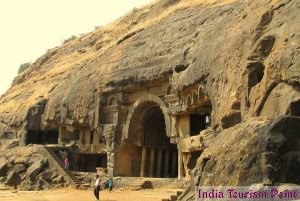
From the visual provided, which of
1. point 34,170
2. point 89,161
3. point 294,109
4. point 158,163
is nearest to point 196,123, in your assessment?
point 158,163

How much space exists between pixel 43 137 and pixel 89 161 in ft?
18.3

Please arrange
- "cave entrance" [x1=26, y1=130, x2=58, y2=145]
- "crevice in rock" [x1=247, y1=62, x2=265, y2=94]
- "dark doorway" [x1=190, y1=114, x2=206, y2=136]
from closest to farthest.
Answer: "crevice in rock" [x1=247, y1=62, x2=265, y2=94]
"dark doorway" [x1=190, y1=114, x2=206, y2=136]
"cave entrance" [x1=26, y1=130, x2=58, y2=145]

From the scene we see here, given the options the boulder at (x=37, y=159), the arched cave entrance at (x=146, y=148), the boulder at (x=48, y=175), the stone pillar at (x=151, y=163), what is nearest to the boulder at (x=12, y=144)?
the boulder at (x=37, y=159)

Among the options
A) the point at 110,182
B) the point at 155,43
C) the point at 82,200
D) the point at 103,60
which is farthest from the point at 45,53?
the point at 82,200

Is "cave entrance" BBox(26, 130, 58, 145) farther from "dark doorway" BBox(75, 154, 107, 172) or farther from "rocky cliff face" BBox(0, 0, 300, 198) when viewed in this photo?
"dark doorway" BBox(75, 154, 107, 172)

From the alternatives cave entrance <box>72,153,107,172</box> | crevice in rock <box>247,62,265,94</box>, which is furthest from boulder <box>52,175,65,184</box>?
crevice in rock <box>247,62,265,94</box>

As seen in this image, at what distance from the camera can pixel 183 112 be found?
25.4m

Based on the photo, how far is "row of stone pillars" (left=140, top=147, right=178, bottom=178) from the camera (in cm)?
3053

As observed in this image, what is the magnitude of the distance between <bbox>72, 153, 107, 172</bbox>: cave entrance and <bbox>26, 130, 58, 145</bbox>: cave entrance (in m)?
4.48

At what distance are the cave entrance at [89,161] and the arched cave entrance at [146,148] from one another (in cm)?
338

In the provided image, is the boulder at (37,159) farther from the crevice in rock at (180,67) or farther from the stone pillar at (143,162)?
the crevice in rock at (180,67)

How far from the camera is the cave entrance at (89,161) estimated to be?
3363 centimetres

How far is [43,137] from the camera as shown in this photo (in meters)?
37.8

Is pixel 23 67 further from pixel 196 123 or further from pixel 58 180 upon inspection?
pixel 196 123
